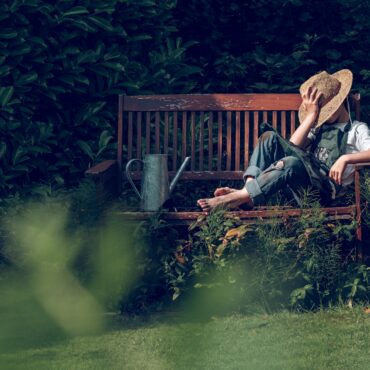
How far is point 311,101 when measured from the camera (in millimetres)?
5832

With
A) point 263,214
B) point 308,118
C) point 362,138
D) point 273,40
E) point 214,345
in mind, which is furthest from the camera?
A: point 273,40

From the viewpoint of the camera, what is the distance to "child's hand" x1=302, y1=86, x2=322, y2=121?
5.79 m

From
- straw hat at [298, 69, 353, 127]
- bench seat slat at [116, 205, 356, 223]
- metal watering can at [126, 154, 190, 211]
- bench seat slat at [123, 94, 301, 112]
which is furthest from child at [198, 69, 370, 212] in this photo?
bench seat slat at [123, 94, 301, 112]

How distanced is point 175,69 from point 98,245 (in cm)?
188

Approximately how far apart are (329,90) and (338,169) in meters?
0.71

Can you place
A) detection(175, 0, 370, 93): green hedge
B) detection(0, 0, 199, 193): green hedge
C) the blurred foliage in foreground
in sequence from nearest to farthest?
the blurred foliage in foreground, detection(0, 0, 199, 193): green hedge, detection(175, 0, 370, 93): green hedge

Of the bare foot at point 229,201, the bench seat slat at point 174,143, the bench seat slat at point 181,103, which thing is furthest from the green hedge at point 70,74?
the bare foot at point 229,201

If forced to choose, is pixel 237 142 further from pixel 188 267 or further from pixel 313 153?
pixel 188 267

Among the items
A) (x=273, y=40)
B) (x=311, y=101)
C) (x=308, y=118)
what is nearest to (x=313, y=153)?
(x=308, y=118)

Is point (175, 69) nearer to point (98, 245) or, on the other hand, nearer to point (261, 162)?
point (261, 162)

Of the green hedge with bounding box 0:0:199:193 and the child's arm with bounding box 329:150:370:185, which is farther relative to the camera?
the green hedge with bounding box 0:0:199:193

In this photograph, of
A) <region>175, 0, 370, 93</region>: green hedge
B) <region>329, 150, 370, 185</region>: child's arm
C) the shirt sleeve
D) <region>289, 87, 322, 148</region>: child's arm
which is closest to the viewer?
<region>329, 150, 370, 185</region>: child's arm

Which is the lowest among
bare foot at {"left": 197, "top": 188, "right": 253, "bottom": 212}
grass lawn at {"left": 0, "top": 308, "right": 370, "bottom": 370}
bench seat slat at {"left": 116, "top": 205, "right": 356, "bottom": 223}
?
grass lawn at {"left": 0, "top": 308, "right": 370, "bottom": 370}

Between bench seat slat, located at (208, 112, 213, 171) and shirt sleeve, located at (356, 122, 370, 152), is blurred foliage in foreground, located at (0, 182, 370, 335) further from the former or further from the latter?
bench seat slat, located at (208, 112, 213, 171)
